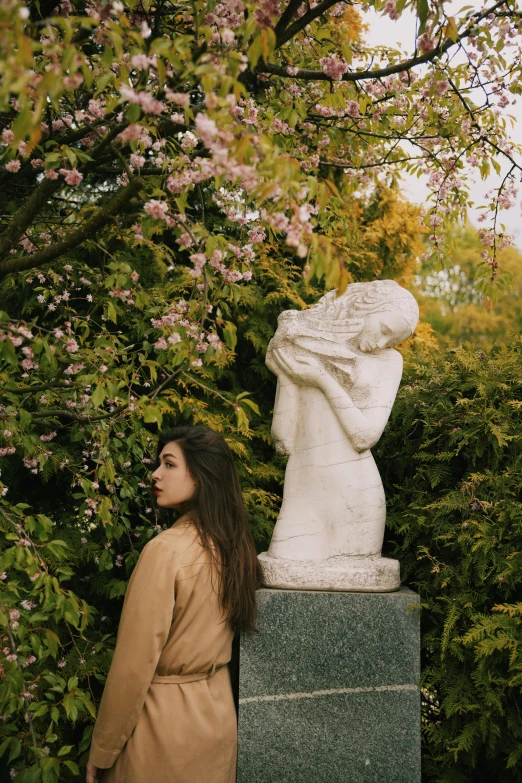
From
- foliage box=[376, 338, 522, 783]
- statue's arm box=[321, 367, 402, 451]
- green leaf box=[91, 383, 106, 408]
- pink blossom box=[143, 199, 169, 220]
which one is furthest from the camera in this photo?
statue's arm box=[321, 367, 402, 451]

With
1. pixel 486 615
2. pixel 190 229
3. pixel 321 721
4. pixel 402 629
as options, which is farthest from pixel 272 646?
pixel 190 229

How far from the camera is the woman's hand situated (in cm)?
248

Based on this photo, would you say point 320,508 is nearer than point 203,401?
Yes

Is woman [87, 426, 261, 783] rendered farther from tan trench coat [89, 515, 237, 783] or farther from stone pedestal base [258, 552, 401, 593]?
stone pedestal base [258, 552, 401, 593]

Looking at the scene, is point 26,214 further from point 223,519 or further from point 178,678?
point 178,678

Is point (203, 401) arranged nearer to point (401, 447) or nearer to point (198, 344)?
point (401, 447)

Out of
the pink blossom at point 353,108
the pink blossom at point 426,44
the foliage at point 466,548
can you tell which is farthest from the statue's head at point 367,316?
the pink blossom at point 353,108

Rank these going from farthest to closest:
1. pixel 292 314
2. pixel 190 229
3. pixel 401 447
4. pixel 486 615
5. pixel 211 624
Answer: pixel 401 447 < pixel 292 314 < pixel 486 615 < pixel 211 624 < pixel 190 229

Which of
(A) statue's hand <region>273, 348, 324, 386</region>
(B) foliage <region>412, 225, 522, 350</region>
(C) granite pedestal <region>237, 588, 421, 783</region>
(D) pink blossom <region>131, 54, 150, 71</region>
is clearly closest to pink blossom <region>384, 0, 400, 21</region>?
(D) pink blossom <region>131, 54, 150, 71</region>

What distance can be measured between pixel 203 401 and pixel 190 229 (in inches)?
91.4

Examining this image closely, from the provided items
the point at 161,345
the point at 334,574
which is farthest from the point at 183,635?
the point at 161,345

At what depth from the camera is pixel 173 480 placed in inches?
107

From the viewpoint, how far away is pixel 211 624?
8.47 feet

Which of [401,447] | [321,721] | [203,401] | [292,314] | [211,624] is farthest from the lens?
[203,401]
